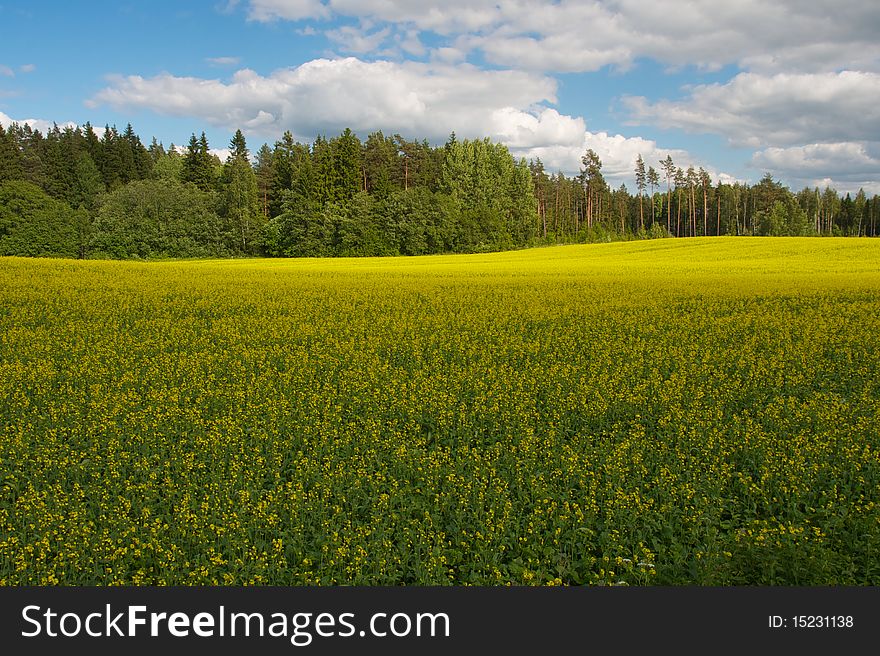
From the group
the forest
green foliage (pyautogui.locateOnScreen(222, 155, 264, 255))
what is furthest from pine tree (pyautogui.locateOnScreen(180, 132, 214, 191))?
green foliage (pyautogui.locateOnScreen(222, 155, 264, 255))

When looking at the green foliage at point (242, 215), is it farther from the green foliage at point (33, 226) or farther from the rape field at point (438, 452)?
the rape field at point (438, 452)

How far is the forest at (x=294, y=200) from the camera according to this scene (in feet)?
235

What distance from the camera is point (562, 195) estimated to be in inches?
4692

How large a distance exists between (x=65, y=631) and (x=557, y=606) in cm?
352

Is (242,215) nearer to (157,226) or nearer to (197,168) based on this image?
(157,226)

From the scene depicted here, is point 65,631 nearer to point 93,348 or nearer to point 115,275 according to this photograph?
point 93,348

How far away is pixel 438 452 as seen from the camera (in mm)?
7016

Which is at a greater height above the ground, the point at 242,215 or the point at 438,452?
the point at 242,215

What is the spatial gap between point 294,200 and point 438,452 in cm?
7258

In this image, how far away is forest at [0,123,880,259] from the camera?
71562 mm

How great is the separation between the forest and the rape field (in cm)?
5902

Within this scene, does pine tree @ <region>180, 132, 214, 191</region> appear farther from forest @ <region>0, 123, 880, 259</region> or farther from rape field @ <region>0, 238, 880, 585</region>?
rape field @ <region>0, 238, 880, 585</region>

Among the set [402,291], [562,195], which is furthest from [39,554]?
[562,195]

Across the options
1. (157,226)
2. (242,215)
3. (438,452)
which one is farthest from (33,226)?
(438,452)
